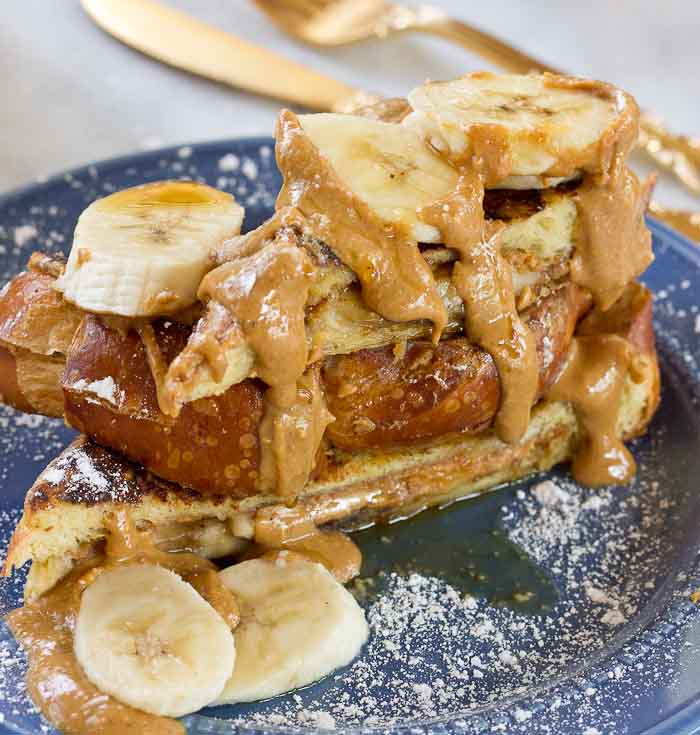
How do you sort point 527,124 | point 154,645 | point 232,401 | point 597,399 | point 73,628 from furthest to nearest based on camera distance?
point 597,399, point 527,124, point 232,401, point 73,628, point 154,645

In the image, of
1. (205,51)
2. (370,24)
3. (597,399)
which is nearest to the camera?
(597,399)

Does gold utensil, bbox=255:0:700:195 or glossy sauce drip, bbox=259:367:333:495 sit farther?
gold utensil, bbox=255:0:700:195

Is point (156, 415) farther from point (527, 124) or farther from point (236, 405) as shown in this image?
point (527, 124)

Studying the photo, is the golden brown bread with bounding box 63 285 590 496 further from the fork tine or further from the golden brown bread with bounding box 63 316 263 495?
the fork tine

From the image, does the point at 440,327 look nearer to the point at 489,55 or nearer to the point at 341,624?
the point at 341,624

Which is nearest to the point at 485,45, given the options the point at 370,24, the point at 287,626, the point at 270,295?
the point at 370,24

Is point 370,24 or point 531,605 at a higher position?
point 370,24

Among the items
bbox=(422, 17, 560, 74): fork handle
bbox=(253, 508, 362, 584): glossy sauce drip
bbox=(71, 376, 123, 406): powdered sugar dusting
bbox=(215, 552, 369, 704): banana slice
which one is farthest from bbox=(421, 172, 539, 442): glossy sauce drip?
bbox=(422, 17, 560, 74): fork handle
